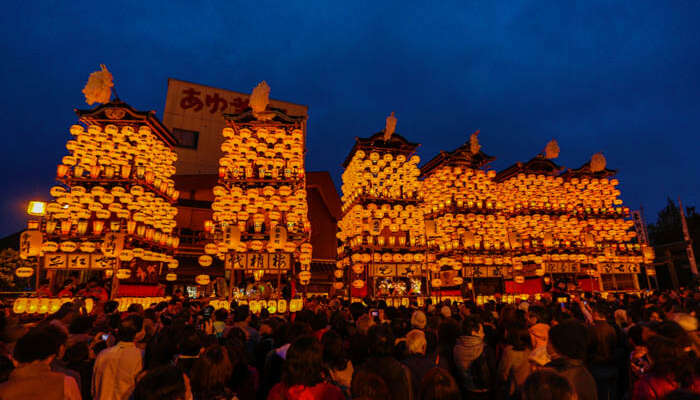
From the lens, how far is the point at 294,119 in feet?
71.8

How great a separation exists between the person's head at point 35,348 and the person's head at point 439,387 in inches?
113

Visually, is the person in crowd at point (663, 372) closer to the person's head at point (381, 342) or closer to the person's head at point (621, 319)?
the person's head at point (381, 342)

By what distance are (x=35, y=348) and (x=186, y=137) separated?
31238 millimetres

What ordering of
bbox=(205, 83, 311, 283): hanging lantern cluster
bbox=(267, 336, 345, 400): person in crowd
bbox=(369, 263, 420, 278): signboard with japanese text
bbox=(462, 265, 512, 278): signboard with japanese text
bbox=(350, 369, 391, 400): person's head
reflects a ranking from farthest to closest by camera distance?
1. bbox=(462, 265, 512, 278): signboard with japanese text
2. bbox=(369, 263, 420, 278): signboard with japanese text
3. bbox=(205, 83, 311, 283): hanging lantern cluster
4. bbox=(267, 336, 345, 400): person in crowd
5. bbox=(350, 369, 391, 400): person's head

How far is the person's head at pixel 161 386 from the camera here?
7.33ft

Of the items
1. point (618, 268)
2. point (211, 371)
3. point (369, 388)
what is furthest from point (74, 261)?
point (618, 268)

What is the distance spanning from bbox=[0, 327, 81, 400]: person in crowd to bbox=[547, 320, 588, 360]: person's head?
13.0ft

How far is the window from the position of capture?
30.4 metres

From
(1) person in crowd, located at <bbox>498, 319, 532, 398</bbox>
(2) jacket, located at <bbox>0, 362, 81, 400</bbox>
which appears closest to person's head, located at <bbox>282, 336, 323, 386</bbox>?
(2) jacket, located at <bbox>0, 362, 81, 400</bbox>

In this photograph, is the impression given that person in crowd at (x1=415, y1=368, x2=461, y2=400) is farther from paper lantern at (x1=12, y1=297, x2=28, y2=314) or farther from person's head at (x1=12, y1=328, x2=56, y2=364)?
paper lantern at (x1=12, y1=297, x2=28, y2=314)

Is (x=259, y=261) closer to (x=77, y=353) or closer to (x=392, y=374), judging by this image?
(x=77, y=353)

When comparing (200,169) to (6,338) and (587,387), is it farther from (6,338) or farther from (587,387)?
(587,387)

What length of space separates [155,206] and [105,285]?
17.8 ft

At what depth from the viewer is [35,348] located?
2674 millimetres
